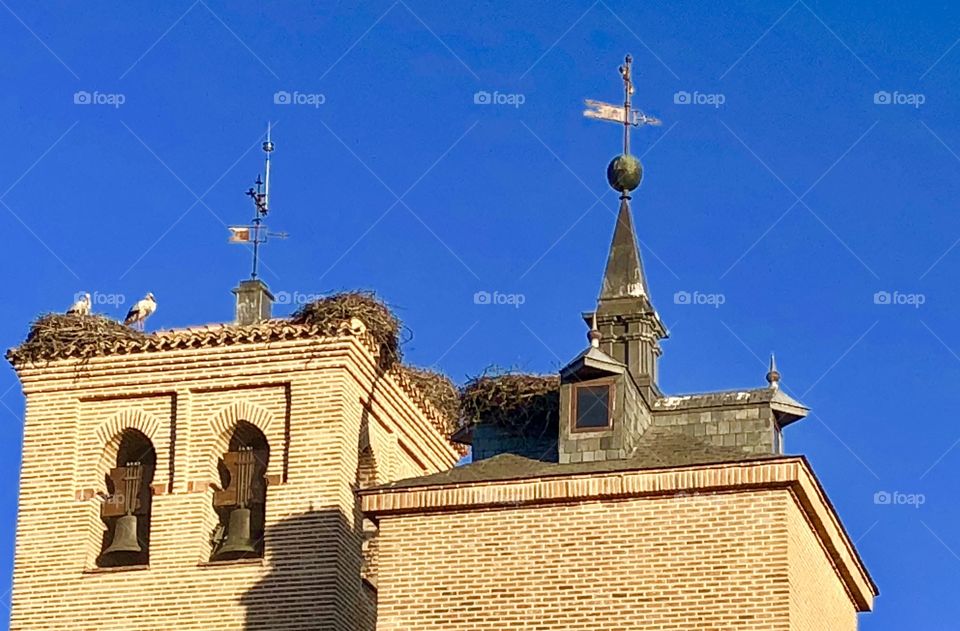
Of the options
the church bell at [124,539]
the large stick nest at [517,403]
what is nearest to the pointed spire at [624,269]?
the large stick nest at [517,403]

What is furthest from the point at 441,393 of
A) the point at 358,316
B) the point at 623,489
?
the point at 623,489

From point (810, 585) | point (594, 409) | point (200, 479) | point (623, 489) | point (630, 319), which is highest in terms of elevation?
point (630, 319)

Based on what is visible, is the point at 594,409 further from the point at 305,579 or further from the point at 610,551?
the point at 305,579

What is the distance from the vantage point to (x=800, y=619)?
77.6ft

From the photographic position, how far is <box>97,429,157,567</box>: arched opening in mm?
Result: 27969

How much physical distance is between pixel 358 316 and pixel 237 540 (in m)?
3.07

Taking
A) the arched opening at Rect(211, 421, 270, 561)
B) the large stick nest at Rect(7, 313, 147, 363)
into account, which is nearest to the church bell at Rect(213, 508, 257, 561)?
the arched opening at Rect(211, 421, 270, 561)

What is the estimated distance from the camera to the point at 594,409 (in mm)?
25688

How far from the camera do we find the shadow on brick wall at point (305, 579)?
26.7 m

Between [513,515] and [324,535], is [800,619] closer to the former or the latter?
[513,515]

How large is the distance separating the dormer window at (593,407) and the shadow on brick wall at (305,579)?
3.31m

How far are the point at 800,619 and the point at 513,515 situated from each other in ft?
10.4

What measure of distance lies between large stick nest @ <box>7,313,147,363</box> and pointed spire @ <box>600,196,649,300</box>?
19.3 ft

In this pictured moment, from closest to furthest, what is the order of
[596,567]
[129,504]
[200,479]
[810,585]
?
[596,567]
[810,585]
[200,479]
[129,504]
